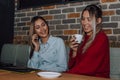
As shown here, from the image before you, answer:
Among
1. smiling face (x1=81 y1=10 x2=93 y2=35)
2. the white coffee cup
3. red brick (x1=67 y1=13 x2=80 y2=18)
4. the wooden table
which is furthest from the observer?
red brick (x1=67 y1=13 x2=80 y2=18)

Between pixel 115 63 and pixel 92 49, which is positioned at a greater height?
pixel 92 49

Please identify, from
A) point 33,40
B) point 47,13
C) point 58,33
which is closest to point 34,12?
point 47,13

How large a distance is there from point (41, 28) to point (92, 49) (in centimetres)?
71

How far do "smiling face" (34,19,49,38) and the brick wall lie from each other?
552mm

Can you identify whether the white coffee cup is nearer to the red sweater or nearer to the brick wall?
the red sweater

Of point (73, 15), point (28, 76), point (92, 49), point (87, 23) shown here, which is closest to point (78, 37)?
point (92, 49)

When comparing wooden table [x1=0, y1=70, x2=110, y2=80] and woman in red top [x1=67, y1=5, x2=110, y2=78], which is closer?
wooden table [x1=0, y1=70, x2=110, y2=80]

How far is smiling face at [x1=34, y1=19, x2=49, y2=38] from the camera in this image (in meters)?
2.86

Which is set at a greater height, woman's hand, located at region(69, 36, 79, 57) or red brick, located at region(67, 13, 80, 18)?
red brick, located at region(67, 13, 80, 18)

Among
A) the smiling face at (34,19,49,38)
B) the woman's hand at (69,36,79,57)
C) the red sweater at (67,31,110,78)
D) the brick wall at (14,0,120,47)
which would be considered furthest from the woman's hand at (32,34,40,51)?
the brick wall at (14,0,120,47)

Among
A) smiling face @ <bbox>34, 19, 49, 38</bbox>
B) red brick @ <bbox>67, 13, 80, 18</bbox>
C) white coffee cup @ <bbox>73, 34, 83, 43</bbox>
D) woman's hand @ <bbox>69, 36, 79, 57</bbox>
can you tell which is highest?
red brick @ <bbox>67, 13, 80, 18</bbox>

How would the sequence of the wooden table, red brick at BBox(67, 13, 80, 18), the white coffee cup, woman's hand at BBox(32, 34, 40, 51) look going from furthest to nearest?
red brick at BBox(67, 13, 80, 18) < woman's hand at BBox(32, 34, 40, 51) < the white coffee cup < the wooden table

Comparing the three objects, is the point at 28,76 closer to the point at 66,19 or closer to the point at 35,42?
the point at 35,42

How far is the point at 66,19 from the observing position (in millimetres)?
3445
